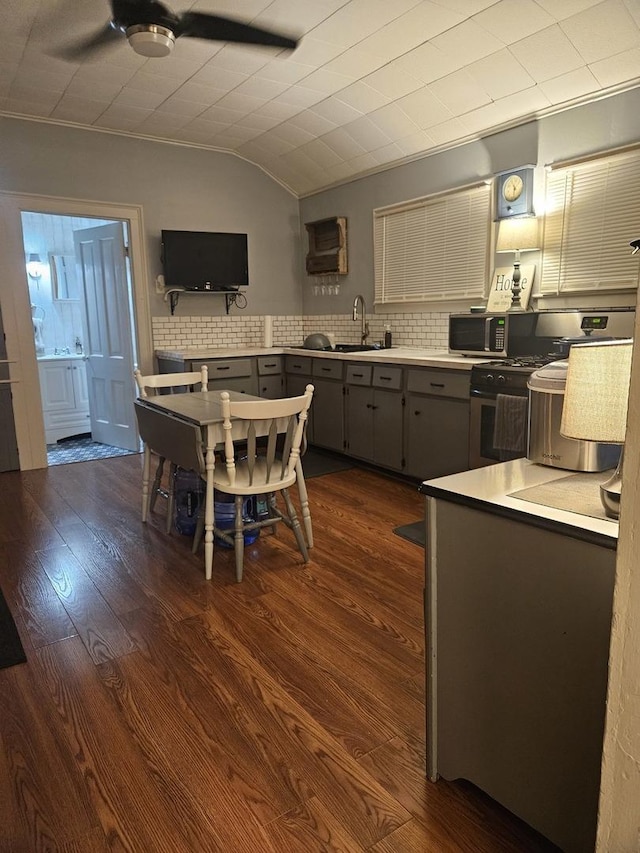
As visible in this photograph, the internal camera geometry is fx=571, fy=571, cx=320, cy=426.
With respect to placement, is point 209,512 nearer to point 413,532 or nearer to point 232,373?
point 413,532

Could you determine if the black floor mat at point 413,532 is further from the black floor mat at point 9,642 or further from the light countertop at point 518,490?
the black floor mat at point 9,642

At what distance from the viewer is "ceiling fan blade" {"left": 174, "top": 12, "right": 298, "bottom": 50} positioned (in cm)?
295

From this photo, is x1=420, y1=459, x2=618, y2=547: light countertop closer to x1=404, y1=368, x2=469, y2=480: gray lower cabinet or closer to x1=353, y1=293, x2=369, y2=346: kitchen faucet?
x1=404, y1=368, x2=469, y2=480: gray lower cabinet

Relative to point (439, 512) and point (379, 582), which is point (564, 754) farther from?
point (379, 582)

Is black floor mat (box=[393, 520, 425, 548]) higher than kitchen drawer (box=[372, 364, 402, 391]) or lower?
lower

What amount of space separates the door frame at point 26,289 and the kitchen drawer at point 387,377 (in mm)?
2378

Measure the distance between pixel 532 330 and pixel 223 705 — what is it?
8.99ft

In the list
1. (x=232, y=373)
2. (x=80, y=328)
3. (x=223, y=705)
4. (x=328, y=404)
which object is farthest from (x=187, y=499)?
(x=80, y=328)

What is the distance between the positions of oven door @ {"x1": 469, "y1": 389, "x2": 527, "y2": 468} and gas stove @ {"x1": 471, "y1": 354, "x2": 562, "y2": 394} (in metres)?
0.05

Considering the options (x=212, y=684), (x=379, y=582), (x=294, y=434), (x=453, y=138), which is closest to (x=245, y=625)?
(x=212, y=684)

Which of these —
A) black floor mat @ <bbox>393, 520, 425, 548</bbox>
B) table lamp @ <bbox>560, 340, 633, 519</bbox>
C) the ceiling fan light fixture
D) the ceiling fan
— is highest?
the ceiling fan

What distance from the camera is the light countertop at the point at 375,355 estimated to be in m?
3.68

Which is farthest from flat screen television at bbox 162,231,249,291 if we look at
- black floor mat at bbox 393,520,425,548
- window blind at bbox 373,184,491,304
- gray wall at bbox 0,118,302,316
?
black floor mat at bbox 393,520,425,548

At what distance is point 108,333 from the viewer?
→ 544 cm
